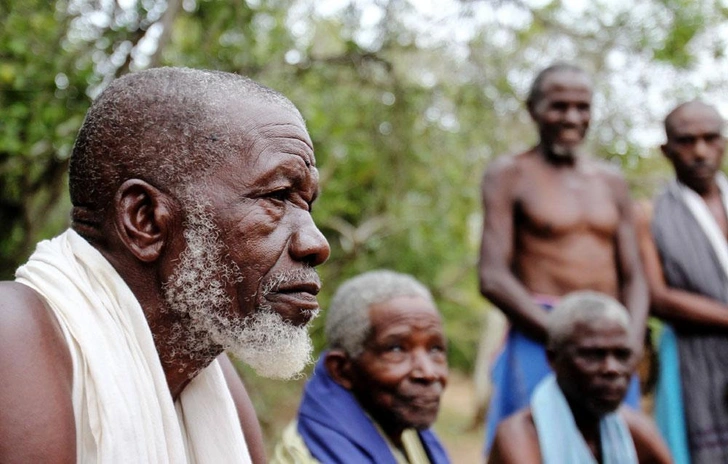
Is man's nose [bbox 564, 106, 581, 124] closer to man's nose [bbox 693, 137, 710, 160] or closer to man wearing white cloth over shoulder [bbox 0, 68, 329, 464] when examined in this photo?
man's nose [bbox 693, 137, 710, 160]

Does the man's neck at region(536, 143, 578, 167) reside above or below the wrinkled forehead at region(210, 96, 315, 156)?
above

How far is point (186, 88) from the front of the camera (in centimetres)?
204

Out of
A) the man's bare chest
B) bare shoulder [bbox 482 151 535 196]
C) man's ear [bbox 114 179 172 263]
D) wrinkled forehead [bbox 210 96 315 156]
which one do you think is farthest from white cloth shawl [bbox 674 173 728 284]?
man's ear [bbox 114 179 172 263]

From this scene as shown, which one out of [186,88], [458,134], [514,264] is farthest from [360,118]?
[186,88]

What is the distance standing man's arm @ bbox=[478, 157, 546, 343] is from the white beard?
2333mm

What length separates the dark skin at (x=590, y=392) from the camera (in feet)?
12.1

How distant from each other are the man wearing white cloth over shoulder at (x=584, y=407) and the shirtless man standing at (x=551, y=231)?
46 cm

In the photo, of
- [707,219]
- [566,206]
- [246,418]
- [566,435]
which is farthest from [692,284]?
[246,418]

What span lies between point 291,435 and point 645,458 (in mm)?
1665

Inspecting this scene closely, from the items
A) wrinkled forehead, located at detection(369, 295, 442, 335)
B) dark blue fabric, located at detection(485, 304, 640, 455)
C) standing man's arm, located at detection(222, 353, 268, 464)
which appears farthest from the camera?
dark blue fabric, located at detection(485, 304, 640, 455)

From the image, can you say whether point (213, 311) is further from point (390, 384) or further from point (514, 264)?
point (514, 264)

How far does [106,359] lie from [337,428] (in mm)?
1741

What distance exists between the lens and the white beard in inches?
79.2

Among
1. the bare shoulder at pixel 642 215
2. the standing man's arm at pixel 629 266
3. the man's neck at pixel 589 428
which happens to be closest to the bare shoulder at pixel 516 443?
the man's neck at pixel 589 428
